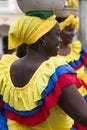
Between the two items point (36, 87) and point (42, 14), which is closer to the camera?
point (36, 87)

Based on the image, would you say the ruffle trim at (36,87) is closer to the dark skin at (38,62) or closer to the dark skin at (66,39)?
the dark skin at (38,62)

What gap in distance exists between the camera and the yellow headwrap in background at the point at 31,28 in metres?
2.56

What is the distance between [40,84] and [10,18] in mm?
18455

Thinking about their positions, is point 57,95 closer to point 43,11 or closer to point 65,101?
point 65,101

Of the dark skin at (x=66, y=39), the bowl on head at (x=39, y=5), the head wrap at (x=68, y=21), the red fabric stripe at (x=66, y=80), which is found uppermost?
the bowl on head at (x=39, y=5)

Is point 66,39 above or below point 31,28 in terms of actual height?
below

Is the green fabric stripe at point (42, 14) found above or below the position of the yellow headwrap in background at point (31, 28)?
above

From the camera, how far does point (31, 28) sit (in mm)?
2576

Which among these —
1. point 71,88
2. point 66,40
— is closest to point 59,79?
point 71,88

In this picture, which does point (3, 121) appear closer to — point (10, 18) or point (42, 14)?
point (42, 14)

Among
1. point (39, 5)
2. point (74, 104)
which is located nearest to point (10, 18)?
point (39, 5)

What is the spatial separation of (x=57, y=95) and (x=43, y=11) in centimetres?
55

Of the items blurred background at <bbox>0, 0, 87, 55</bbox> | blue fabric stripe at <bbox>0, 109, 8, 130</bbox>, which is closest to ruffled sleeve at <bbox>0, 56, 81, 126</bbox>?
blue fabric stripe at <bbox>0, 109, 8, 130</bbox>

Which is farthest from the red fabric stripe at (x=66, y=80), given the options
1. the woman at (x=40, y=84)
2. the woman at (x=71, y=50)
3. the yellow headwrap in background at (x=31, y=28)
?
the woman at (x=71, y=50)
